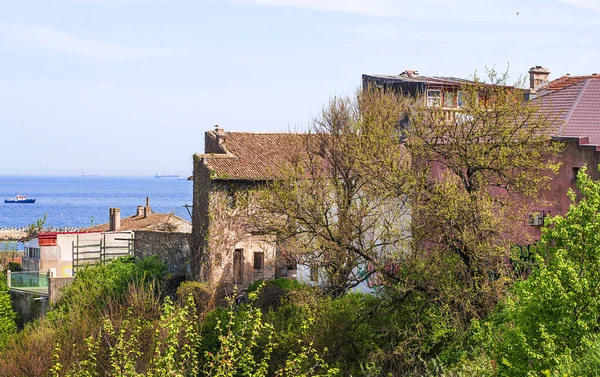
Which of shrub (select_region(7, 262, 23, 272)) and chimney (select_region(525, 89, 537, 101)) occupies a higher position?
chimney (select_region(525, 89, 537, 101))

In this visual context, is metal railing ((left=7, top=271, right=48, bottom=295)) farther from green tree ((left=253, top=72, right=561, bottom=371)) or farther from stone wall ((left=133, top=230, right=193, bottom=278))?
green tree ((left=253, top=72, right=561, bottom=371))

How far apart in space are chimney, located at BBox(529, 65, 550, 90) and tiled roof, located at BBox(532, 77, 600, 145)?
9.77 meters

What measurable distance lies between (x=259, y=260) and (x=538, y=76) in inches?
711

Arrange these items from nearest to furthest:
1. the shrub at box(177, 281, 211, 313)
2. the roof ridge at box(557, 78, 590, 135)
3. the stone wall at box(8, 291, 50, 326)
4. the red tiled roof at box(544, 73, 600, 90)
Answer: the roof ridge at box(557, 78, 590, 135) < the shrub at box(177, 281, 211, 313) < the red tiled roof at box(544, 73, 600, 90) < the stone wall at box(8, 291, 50, 326)

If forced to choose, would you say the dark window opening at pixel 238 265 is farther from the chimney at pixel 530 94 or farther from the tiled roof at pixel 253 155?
the chimney at pixel 530 94

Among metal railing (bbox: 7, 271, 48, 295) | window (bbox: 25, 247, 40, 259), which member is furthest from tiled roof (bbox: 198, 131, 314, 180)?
window (bbox: 25, 247, 40, 259)

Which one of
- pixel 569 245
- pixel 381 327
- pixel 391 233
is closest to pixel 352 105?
pixel 391 233

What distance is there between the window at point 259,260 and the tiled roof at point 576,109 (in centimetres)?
1676

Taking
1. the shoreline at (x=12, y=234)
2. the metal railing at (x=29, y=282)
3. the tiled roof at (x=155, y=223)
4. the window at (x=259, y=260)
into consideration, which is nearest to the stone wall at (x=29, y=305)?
the metal railing at (x=29, y=282)

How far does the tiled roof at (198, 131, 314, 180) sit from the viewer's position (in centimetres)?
4891

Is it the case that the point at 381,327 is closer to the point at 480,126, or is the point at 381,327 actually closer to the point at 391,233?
the point at 391,233

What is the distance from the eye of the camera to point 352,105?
4569 cm

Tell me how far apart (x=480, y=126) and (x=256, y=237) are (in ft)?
59.6

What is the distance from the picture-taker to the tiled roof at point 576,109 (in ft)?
121
